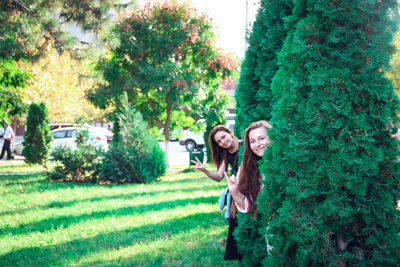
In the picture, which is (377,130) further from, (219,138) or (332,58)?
(219,138)

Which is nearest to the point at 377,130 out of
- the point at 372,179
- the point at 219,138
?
the point at 372,179

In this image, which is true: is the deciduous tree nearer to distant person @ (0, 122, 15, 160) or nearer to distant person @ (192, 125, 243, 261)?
distant person @ (192, 125, 243, 261)

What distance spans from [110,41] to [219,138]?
7.39m

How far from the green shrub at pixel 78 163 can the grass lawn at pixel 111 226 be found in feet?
3.31

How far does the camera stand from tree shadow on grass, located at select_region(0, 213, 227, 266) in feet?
13.9

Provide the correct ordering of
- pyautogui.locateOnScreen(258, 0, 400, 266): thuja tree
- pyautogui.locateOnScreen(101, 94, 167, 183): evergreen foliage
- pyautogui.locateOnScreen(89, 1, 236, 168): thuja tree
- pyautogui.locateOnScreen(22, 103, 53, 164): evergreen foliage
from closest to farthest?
pyautogui.locateOnScreen(258, 0, 400, 266): thuja tree → pyautogui.locateOnScreen(101, 94, 167, 183): evergreen foliage → pyautogui.locateOnScreen(89, 1, 236, 168): thuja tree → pyautogui.locateOnScreen(22, 103, 53, 164): evergreen foliage

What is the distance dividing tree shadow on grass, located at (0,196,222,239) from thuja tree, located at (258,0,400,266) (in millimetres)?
4798

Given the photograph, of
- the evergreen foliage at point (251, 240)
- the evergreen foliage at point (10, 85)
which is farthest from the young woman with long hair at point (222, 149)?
the evergreen foliage at point (10, 85)

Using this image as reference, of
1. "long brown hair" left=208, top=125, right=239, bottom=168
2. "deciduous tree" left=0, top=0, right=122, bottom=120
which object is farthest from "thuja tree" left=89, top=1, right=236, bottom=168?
"long brown hair" left=208, top=125, right=239, bottom=168

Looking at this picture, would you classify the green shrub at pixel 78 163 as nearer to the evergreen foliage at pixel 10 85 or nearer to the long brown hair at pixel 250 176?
the evergreen foliage at pixel 10 85

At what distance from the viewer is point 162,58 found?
13.3 metres

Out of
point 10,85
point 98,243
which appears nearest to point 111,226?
point 98,243

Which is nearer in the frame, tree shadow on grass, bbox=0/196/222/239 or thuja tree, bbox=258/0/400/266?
thuja tree, bbox=258/0/400/266

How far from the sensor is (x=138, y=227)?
18.6 feet
